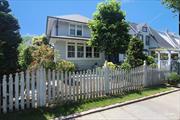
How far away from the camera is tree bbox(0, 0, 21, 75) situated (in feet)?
30.9

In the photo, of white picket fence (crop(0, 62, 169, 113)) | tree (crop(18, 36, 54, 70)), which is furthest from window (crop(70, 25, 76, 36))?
white picket fence (crop(0, 62, 169, 113))

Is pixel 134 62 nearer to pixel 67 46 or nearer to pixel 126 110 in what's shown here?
pixel 126 110

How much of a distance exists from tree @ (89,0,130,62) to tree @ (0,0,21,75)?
60.7 feet

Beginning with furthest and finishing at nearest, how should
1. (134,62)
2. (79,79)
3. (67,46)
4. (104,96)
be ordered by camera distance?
(67,46), (134,62), (104,96), (79,79)

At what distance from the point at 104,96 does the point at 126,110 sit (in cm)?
200

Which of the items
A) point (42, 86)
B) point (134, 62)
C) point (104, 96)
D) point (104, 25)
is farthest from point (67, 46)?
point (42, 86)

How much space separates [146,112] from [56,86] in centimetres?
334

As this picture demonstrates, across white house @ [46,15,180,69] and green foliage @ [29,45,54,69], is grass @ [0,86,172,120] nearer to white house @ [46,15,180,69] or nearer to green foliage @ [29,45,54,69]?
green foliage @ [29,45,54,69]

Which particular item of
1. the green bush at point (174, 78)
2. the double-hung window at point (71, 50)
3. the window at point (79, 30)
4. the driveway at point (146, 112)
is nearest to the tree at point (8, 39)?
the driveway at point (146, 112)

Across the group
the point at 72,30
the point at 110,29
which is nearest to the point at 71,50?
the point at 72,30

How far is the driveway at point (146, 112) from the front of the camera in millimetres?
8922

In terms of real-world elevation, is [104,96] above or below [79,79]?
below

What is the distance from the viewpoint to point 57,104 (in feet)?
32.7

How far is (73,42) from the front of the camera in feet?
92.8
